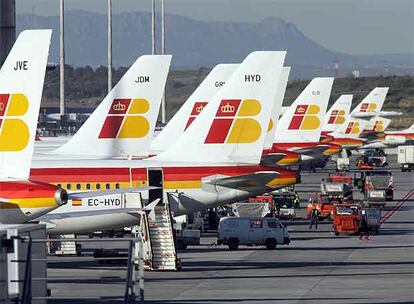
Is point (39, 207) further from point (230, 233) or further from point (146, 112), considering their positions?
point (146, 112)

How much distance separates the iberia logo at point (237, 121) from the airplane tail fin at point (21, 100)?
20275 millimetres

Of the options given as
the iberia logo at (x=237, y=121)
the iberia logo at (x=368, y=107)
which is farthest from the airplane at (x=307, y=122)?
the iberia logo at (x=368, y=107)

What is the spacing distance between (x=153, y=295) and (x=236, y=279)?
580 centimetres

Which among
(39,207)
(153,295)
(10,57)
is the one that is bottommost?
(153,295)

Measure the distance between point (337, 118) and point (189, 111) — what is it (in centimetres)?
8810

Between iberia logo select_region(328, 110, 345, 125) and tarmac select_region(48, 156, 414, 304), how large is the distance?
315ft

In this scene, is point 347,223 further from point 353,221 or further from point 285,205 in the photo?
point 285,205

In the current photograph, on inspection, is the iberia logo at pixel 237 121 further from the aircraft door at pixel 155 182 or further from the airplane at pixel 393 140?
the airplane at pixel 393 140

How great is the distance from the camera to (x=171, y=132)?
79812 mm

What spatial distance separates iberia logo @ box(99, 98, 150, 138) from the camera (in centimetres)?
6838

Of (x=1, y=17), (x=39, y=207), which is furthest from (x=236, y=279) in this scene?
(x=1, y=17)

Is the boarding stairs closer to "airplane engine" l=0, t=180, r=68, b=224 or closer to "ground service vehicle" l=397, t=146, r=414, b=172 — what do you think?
"airplane engine" l=0, t=180, r=68, b=224

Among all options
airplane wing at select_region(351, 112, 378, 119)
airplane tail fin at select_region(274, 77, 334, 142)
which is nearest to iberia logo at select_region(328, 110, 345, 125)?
airplane wing at select_region(351, 112, 378, 119)

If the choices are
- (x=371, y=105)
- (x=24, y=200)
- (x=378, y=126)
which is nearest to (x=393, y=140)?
(x=378, y=126)
